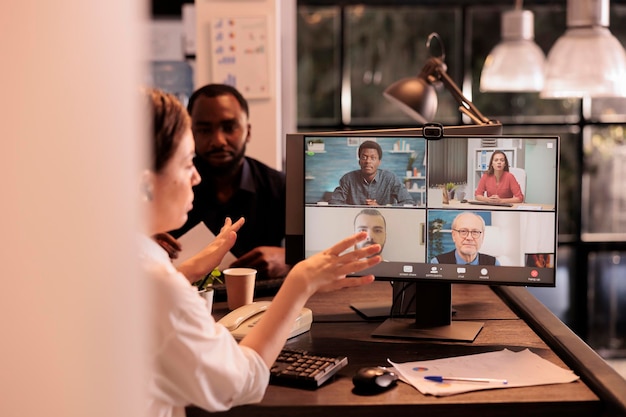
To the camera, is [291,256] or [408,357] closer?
[408,357]

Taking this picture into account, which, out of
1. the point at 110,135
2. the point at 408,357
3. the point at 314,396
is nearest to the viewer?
the point at 110,135

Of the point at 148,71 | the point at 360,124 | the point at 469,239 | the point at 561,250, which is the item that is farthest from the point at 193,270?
the point at 561,250

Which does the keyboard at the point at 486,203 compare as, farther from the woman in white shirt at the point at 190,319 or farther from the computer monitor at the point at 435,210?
the woman in white shirt at the point at 190,319

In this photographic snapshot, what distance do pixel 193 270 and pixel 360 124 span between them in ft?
9.62

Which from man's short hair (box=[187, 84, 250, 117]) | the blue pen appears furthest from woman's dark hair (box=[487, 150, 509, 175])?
man's short hair (box=[187, 84, 250, 117])

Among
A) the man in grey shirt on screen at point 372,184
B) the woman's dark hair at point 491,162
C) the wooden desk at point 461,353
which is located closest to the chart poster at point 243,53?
the wooden desk at point 461,353

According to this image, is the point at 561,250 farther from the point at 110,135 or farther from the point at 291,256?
the point at 110,135

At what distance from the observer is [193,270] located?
5.83ft

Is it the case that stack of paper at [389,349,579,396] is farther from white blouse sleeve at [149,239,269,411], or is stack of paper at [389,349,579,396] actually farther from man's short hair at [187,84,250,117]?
man's short hair at [187,84,250,117]

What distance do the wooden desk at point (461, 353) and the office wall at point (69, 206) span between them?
1.02 metres

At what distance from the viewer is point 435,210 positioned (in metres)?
1.80

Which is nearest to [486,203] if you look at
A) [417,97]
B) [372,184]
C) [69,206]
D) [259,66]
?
[372,184]

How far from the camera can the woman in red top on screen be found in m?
1.77

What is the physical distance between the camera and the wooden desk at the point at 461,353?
4.70ft
